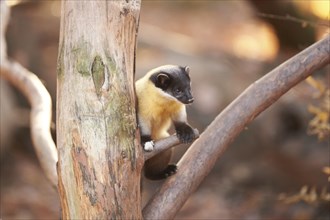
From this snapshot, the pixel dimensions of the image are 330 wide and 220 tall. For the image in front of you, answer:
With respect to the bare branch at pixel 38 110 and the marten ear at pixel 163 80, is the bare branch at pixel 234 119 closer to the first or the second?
the marten ear at pixel 163 80

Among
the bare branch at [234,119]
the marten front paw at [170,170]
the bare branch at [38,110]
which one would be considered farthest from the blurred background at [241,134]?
the marten front paw at [170,170]

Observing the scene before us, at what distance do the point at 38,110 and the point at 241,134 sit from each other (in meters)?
3.73

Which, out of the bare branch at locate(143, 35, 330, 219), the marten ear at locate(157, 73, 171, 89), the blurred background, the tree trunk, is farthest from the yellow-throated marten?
the blurred background

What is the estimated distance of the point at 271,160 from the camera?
7.70 metres

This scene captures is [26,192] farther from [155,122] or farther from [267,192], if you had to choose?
[155,122]

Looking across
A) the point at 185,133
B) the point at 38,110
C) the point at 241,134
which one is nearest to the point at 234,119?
the point at 185,133

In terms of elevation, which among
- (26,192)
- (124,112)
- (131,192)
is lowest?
(26,192)

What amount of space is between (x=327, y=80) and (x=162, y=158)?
3169 millimetres

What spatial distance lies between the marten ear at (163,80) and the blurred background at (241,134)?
216 centimetres

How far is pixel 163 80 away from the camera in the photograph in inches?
173

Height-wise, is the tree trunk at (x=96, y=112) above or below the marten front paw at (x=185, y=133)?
above

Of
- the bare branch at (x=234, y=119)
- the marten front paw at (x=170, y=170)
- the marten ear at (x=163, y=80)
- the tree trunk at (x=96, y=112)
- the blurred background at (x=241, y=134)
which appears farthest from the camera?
the blurred background at (x=241, y=134)

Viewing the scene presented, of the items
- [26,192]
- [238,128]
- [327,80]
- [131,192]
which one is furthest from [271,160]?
[131,192]

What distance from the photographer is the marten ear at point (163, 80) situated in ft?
14.4
